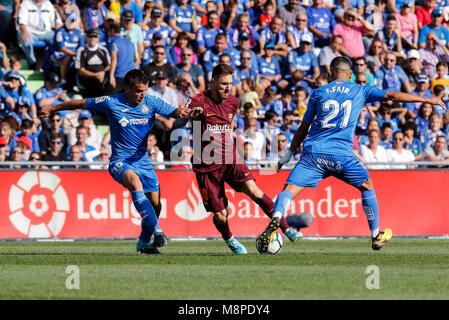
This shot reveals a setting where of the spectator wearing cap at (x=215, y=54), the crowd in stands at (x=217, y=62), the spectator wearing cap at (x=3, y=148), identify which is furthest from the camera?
the spectator wearing cap at (x=215, y=54)

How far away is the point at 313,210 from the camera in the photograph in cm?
1717

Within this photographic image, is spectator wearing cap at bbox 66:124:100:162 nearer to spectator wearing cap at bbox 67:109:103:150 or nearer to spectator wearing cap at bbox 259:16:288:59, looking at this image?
spectator wearing cap at bbox 67:109:103:150

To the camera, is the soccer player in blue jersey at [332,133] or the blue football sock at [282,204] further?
the soccer player in blue jersey at [332,133]

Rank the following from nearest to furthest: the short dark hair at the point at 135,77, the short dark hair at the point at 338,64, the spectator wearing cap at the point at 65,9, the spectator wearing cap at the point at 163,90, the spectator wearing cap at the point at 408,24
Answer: the short dark hair at the point at 338,64 → the short dark hair at the point at 135,77 → the spectator wearing cap at the point at 163,90 → the spectator wearing cap at the point at 65,9 → the spectator wearing cap at the point at 408,24

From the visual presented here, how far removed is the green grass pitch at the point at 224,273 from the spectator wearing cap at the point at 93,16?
775 centimetres

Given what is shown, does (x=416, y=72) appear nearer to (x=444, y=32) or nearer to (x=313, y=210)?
(x=444, y=32)

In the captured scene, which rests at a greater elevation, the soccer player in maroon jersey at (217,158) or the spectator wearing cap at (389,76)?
the spectator wearing cap at (389,76)

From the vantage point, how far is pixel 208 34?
2131 cm

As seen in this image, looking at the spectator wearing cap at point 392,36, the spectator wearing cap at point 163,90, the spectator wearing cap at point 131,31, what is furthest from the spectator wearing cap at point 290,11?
the spectator wearing cap at point 163,90

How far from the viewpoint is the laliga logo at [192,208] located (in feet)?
55.6

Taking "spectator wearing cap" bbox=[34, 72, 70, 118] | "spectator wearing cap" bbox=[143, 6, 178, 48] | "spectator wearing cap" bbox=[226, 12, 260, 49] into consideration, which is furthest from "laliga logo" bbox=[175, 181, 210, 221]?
"spectator wearing cap" bbox=[226, 12, 260, 49]

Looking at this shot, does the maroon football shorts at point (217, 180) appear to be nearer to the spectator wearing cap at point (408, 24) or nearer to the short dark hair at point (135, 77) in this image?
the short dark hair at point (135, 77)

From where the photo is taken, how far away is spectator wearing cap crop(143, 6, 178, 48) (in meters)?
20.8

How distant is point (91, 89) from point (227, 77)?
816 centimetres
